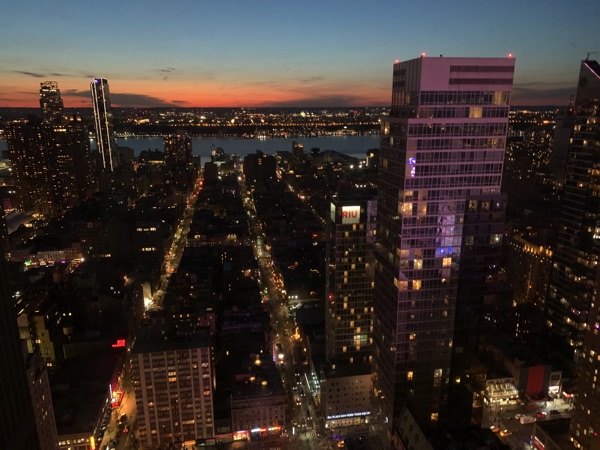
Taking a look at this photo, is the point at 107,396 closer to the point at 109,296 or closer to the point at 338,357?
the point at 109,296

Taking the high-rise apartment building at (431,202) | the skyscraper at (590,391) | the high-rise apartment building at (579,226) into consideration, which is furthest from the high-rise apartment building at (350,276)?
the high-rise apartment building at (579,226)

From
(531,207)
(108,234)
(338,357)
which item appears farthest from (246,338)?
(531,207)

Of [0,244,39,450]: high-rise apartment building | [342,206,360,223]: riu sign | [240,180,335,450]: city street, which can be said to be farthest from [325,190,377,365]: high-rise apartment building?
[0,244,39,450]: high-rise apartment building

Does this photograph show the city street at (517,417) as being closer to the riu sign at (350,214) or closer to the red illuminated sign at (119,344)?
the riu sign at (350,214)

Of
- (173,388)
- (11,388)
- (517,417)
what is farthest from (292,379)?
(11,388)

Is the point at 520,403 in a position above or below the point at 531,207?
below
